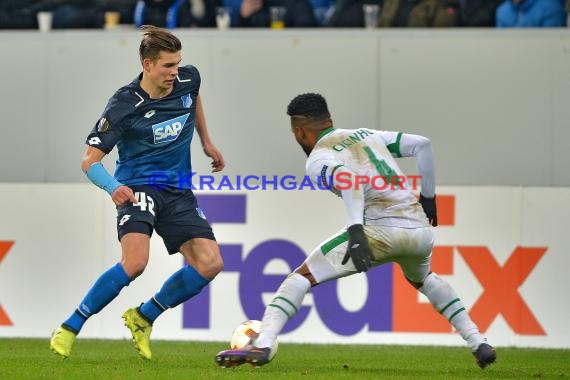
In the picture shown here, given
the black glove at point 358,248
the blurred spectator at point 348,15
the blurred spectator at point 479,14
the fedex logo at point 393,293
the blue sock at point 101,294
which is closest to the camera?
the black glove at point 358,248

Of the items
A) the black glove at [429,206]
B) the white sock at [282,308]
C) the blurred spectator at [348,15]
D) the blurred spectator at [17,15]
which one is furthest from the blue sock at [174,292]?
the blurred spectator at [17,15]

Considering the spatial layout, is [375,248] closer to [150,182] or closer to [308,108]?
[308,108]

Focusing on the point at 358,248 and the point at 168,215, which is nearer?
the point at 358,248

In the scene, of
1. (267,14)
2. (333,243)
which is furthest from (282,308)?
(267,14)

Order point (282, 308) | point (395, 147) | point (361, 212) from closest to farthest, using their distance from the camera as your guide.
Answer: point (361, 212) < point (282, 308) < point (395, 147)

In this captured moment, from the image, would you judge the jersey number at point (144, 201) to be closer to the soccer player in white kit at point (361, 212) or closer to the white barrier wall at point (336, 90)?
the soccer player in white kit at point (361, 212)

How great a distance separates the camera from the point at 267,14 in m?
14.4

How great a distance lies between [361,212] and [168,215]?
1.80 m

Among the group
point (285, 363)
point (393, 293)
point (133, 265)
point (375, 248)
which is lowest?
point (393, 293)

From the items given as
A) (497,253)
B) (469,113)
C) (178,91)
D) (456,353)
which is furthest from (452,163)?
(178,91)

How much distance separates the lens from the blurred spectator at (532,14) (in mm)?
13695

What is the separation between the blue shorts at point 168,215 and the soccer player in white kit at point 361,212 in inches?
46.2

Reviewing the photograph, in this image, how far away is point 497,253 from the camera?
12.1 metres

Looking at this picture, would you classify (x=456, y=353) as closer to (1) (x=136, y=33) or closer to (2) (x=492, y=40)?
(2) (x=492, y=40)
